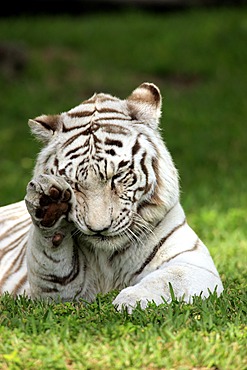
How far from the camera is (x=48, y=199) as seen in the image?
3.82m

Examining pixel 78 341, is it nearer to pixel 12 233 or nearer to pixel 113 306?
pixel 113 306

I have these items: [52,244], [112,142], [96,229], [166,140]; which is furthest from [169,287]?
[166,140]

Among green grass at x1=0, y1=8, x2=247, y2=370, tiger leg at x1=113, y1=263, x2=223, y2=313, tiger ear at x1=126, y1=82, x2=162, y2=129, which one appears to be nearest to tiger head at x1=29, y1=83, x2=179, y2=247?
tiger ear at x1=126, y1=82, x2=162, y2=129

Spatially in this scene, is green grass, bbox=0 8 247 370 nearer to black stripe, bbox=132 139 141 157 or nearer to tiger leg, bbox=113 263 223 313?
tiger leg, bbox=113 263 223 313

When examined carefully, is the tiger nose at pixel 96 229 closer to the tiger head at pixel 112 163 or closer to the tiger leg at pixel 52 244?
the tiger head at pixel 112 163

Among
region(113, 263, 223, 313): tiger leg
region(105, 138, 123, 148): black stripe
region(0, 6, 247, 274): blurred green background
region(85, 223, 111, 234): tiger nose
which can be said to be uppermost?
region(105, 138, 123, 148): black stripe

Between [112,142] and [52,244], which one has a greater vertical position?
[112,142]

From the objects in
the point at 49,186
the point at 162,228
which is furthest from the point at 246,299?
the point at 49,186

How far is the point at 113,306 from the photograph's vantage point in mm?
3795

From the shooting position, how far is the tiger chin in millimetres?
3889

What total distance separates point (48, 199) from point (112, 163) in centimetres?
39

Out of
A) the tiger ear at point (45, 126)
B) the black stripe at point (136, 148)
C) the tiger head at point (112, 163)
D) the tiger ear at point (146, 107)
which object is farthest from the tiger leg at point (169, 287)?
the tiger ear at point (45, 126)

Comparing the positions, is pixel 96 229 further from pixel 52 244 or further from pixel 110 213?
pixel 52 244

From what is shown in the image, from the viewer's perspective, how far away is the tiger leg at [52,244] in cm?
381
